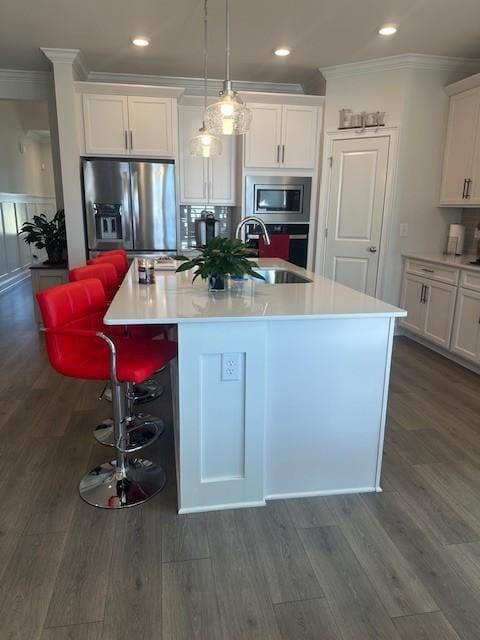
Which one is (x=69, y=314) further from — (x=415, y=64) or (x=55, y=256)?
(x=415, y=64)

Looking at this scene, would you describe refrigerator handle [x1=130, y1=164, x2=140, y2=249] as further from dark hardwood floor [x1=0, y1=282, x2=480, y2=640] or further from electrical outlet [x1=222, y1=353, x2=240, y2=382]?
electrical outlet [x1=222, y1=353, x2=240, y2=382]

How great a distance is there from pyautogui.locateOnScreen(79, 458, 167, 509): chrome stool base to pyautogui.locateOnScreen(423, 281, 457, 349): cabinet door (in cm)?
295

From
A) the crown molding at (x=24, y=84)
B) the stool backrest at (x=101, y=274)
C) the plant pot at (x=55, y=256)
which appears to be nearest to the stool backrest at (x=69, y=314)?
the stool backrest at (x=101, y=274)

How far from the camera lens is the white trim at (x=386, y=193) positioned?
14.7ft

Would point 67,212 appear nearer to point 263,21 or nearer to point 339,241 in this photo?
point 263,21

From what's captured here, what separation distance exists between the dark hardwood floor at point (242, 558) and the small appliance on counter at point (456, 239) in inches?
100

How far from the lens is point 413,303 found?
4578mm

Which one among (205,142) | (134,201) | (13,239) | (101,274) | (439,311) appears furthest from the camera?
(13,239)

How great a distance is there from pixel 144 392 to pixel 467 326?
2.72 m

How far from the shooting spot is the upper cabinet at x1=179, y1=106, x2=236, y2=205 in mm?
5066

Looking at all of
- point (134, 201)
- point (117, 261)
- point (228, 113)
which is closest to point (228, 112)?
point (228, 113)

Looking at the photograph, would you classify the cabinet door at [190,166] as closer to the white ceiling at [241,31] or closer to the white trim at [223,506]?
the white ceiling at [241,31]

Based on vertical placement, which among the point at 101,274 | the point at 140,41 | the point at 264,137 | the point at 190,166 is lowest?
the point at 101,274

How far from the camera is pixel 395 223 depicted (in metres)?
4.65
